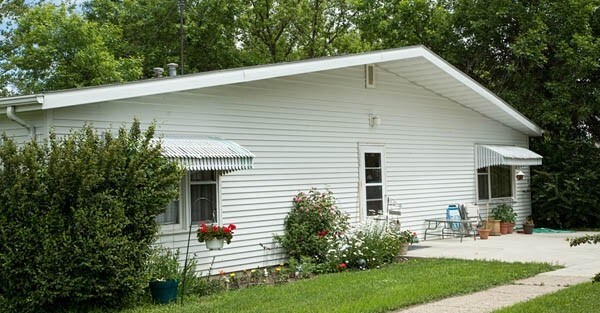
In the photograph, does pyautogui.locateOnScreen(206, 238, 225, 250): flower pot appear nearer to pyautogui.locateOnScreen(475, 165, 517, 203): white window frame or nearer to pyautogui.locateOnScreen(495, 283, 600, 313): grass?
pyautogui.locateOnScreen(495, 283, 600, 313): grass

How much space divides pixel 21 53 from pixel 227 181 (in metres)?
17.6

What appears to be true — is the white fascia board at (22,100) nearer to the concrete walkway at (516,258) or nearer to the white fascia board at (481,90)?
the concrete walkway at (516,258)

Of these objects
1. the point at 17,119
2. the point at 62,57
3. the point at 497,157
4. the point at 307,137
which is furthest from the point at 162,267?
the point at 62,57

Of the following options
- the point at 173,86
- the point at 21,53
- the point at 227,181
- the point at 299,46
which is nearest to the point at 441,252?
the point at 227,181

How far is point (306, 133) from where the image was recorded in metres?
11.9

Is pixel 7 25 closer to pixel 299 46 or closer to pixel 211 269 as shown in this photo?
pixel 299 46

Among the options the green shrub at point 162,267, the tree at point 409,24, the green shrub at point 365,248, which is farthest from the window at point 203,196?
the tree at point 409,24

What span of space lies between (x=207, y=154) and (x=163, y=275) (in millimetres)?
1834

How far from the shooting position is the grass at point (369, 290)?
7492 mm

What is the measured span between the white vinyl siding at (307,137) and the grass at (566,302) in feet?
Result: 15.7

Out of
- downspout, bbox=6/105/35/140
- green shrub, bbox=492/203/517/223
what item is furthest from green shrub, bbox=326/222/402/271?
green shrub, bbox=492/203/517/223

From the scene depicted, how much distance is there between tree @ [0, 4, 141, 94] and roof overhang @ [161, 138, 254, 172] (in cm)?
1368

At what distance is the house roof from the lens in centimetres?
812

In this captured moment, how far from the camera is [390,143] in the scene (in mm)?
13758
